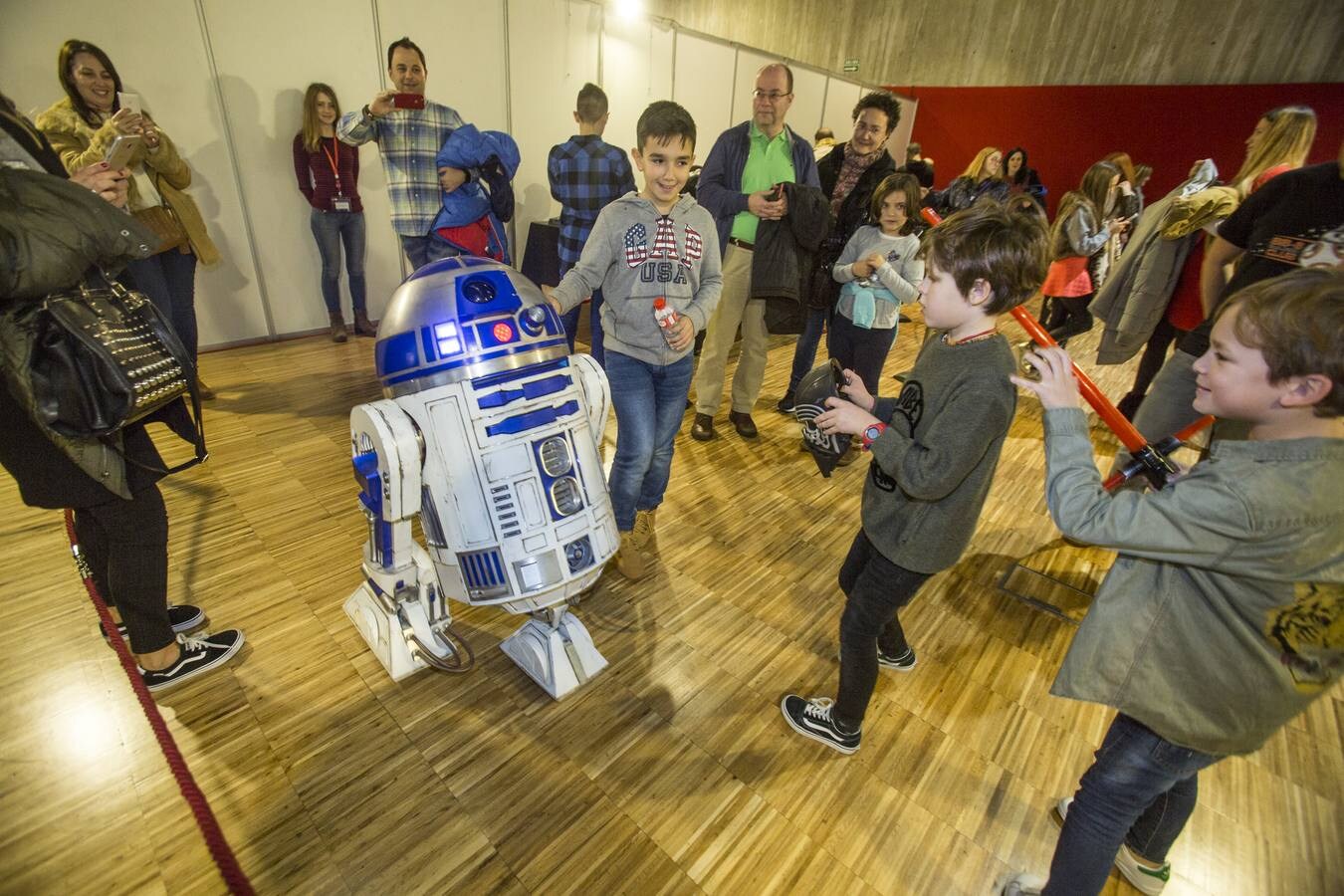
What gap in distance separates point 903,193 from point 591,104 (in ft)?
5.13

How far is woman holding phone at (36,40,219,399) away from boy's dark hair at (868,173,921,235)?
2804 millimetres

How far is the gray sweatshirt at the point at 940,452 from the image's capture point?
112 cm

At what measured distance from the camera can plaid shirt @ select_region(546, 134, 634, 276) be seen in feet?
9.48

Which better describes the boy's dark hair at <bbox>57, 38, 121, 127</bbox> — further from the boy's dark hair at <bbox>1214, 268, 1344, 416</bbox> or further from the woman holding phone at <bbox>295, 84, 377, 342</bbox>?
the boy's dark hair at <bbox>1214, 268, 1344, 416</bbox>

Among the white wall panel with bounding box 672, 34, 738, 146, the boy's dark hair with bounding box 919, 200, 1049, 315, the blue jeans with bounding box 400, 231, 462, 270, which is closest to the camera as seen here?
the boy's dark hair with bounding box 919, 200, 1049, 315

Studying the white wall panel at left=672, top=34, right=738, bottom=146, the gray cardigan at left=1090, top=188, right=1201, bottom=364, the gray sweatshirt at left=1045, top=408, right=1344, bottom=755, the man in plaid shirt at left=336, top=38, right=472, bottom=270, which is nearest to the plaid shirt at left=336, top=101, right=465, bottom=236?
the man in plaid shirt at left=336, top=38, right=472, bottom=270

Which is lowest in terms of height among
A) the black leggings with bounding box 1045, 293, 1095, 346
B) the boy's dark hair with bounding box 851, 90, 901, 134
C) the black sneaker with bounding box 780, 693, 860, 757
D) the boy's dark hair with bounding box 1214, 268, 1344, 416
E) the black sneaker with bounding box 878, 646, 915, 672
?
the black sneaker with bounding box 878, 646, 915, 672

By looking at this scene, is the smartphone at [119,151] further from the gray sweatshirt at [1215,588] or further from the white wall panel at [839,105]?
the white wall panel at [839,105]

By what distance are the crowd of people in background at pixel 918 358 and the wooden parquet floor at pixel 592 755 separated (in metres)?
0.15

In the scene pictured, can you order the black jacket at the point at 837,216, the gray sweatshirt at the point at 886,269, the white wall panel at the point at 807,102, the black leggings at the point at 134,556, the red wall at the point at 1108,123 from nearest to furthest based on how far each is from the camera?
the black leggings at the point at 134,556 → the gray sweatshirt at the point at 886,269 → the black jacket at the point at 837,216 → the red wall at the point at 1108,123 → the white wall panel at the point at 807,102

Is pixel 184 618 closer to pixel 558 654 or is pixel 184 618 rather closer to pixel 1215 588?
pixel 558 654

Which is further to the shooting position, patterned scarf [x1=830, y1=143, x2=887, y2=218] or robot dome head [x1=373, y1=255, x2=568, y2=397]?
patterned scarf [x1=830, y1=143, x2=887, y2=218]

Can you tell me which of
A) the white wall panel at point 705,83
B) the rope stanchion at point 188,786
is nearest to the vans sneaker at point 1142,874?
the rope stanchion at point 188,786

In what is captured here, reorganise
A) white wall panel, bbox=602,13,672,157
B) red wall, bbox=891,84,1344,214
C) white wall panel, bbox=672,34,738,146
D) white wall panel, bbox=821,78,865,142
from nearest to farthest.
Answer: white wall panel, bbox=602,13,672,157
white wall panel, bbox=672,34,738,146
red wall, bbox=891,84,1344,214
white wall panel, bbox=821,78,865,142
